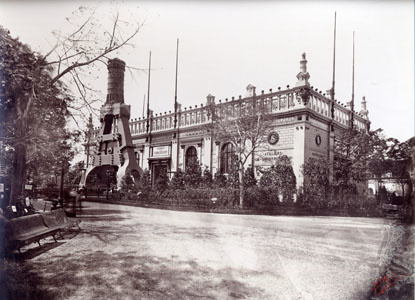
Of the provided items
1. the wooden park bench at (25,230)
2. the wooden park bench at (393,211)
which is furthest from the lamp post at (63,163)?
the wooden park bench at (393,211)

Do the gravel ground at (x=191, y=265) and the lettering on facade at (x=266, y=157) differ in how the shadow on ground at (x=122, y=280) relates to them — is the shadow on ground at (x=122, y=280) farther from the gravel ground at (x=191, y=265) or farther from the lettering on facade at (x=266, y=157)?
the lettering on facade at (x=266, y=157)

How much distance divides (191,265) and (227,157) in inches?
563

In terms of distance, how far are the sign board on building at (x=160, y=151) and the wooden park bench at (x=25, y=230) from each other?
1414 centimetres

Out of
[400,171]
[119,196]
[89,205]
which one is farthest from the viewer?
[119,196]

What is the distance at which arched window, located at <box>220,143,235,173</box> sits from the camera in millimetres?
18250

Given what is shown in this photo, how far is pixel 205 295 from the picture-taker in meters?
3.74

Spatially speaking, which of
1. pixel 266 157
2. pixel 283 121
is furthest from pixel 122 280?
pixel 283 121

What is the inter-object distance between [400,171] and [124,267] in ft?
16.3

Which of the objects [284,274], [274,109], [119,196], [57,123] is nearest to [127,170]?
[119,196]

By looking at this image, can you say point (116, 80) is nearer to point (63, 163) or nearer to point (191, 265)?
point (63, 163)

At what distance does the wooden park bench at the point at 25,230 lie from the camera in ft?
13.8

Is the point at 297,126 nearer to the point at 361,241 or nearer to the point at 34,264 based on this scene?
the point at 361,241

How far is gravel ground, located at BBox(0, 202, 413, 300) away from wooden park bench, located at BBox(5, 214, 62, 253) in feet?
0.90

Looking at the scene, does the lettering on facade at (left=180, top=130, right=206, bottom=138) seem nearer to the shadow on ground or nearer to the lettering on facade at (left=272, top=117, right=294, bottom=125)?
the lettering on facade at (left=272, top=117, right=294, bottom=125)
